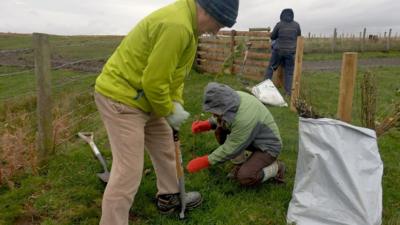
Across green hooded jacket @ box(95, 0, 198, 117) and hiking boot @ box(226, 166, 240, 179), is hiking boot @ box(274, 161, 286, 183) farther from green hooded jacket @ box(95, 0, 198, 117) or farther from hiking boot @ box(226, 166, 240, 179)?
green hooded jacket @ box(95, 0, 198, 117)

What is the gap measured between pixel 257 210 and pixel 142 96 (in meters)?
1.62

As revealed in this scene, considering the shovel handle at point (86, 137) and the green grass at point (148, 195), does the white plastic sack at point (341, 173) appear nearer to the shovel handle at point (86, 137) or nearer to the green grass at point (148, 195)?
the green grass at point (148, 195)

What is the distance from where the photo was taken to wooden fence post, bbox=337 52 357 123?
144 inches

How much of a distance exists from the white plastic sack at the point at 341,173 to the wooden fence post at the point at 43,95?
2688mm

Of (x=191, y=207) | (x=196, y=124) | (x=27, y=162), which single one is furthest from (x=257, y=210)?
(x=27, y=162)

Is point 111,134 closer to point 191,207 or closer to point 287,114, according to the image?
point 191,207

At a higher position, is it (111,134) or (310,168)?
(111,134)

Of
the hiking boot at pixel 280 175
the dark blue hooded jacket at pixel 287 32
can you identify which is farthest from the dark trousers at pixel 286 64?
the hiking boot at pixel 280 175

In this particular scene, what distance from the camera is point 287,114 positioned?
284 inches

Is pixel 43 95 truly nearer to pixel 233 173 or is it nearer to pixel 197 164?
pixel 197 164

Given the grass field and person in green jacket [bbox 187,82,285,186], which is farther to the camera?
person in green jacket [bbox 187,82,285,186]

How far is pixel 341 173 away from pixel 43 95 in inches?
121

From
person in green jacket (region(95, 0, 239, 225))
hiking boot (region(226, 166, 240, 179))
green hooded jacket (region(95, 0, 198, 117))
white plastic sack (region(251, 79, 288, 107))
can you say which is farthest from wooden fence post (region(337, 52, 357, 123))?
white plastic sack (region(251, 79, 288, 107))

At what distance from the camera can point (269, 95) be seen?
792cm
